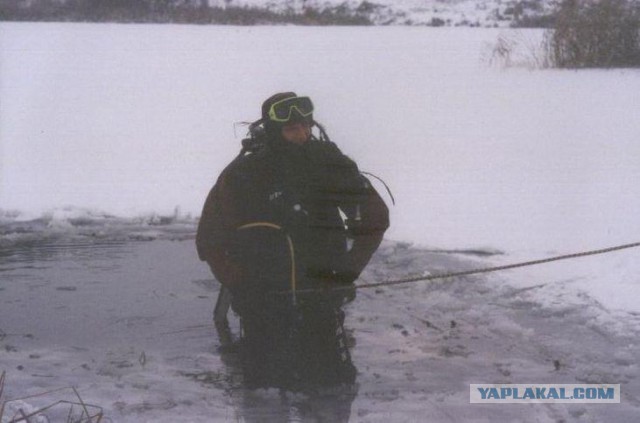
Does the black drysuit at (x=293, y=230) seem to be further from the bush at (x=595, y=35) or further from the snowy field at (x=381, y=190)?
the bush at (x=595, y=35)

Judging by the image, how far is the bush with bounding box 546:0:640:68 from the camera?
496cm

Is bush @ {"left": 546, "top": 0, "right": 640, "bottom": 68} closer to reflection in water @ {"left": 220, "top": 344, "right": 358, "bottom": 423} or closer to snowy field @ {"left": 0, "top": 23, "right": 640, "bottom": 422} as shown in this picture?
snowy field @ {"left": 0, "top": 23, "right": 640, "bottom": 422}

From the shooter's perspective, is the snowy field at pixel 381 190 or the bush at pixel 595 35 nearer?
the snowy field at pixel 381 190

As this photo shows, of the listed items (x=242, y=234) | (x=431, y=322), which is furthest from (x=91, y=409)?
(x=431, y=322)

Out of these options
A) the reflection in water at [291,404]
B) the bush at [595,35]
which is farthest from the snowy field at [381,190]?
the bush at [595,35]

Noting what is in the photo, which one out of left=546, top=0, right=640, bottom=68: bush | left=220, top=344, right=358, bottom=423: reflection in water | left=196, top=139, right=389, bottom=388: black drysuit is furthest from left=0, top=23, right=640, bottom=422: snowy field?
left=196, top=139, right=389, bottom=388: black drysuit

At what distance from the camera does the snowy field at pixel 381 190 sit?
12.0ft

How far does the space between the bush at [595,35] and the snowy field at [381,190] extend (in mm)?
125

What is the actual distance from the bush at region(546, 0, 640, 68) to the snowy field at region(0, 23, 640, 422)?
125mm

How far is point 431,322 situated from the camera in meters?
4.28

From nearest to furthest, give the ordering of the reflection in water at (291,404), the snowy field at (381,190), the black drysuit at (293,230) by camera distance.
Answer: the reflection in water at (291,404), the black drysuit at (293,230), the snowy field at (381,190)

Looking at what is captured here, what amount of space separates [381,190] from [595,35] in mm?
1591

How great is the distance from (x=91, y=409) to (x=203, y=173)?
7.75 ft

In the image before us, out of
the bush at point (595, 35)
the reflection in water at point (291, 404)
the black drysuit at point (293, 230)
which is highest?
the bush at point (595, 35)
